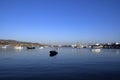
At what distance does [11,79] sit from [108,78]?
56.7 feet

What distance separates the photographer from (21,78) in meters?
31.2

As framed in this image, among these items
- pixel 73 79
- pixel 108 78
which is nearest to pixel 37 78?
pixel 73 79

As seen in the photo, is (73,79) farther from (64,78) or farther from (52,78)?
(52,78)

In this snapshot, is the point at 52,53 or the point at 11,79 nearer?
the point at 11,79

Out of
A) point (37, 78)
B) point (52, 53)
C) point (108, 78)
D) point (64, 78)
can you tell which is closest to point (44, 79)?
point (37, 78)

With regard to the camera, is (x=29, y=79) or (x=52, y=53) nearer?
(x=29, y=79)

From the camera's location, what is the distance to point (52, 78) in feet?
104

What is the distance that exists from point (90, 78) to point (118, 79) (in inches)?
192

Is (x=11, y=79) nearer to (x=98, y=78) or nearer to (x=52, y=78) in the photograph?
(x=52, y=78)

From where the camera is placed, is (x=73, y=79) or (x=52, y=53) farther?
(x=52, y=53)

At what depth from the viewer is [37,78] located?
31.6 meters

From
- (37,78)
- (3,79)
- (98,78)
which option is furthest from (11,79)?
(98,78)

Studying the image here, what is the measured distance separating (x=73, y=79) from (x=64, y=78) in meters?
1.75

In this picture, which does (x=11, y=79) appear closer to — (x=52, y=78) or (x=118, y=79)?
(x=52, y=78)
